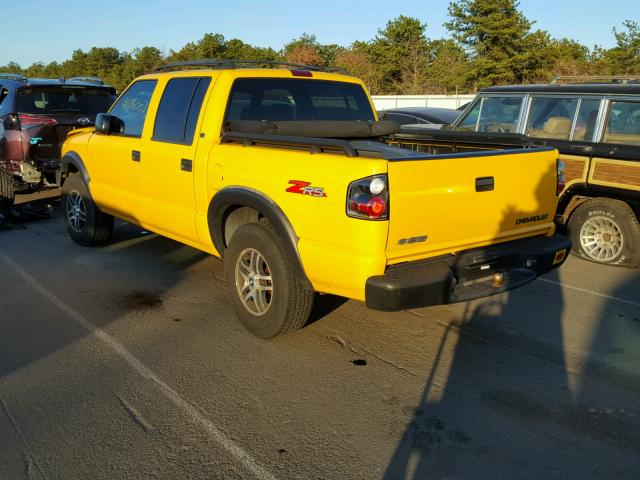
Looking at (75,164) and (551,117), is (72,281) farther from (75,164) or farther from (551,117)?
(551,117)

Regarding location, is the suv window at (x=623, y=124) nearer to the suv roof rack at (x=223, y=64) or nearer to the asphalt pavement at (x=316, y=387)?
the asphalt pavement at (x=316, y=387)

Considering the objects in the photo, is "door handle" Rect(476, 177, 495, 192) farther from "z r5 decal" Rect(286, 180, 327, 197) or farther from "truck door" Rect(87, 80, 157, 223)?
"truck door" Rect(87, 80, 157, 223)

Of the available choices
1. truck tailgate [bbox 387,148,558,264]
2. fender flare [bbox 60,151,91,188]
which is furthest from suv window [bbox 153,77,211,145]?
truck tailgate [bbox 387,148,558,264]

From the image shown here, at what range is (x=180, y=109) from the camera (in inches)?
197

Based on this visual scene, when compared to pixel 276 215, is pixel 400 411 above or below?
below

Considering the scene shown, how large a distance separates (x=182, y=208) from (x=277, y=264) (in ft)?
4.67

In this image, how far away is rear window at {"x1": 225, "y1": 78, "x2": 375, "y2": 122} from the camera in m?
4.81

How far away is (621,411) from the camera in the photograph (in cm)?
335

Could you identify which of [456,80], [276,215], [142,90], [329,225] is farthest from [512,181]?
[456,80]

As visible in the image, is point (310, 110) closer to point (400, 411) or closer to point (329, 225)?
point (329, 225)

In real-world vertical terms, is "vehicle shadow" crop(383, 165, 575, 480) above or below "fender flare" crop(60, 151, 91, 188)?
below

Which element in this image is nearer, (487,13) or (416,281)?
(416,281)

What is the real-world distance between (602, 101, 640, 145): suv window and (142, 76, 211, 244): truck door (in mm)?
4294

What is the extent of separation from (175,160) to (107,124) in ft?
4.05
